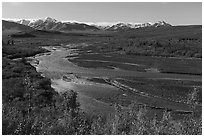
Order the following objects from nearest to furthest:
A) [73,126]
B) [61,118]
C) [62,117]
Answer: [73,126] → [61,118] → [62,117]

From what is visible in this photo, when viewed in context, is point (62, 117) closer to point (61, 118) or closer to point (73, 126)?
point (61, 118)

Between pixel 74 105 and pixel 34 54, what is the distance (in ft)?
109

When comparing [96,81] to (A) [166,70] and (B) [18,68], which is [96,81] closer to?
(B) [18,68]

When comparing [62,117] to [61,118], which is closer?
[61,118]

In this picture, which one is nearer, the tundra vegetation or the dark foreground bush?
the dark foreground bush

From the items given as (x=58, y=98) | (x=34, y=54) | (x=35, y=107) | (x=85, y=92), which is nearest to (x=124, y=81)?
(x=85, y=92)

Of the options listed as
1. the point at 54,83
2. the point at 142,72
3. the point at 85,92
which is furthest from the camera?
the point at 142,72

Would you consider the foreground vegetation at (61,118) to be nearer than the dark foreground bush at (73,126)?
No

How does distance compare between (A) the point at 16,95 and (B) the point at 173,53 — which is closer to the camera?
(A) the point at 16,95

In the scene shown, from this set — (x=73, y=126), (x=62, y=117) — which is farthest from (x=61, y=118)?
(x=73, y=126)

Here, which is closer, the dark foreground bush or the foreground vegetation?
the dark foreground bush

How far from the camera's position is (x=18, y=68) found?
24.2m

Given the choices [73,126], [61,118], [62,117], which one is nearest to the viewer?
[73,126]

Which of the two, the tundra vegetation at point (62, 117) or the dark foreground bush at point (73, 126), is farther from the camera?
the tundra vegetation at point (62, 117)
